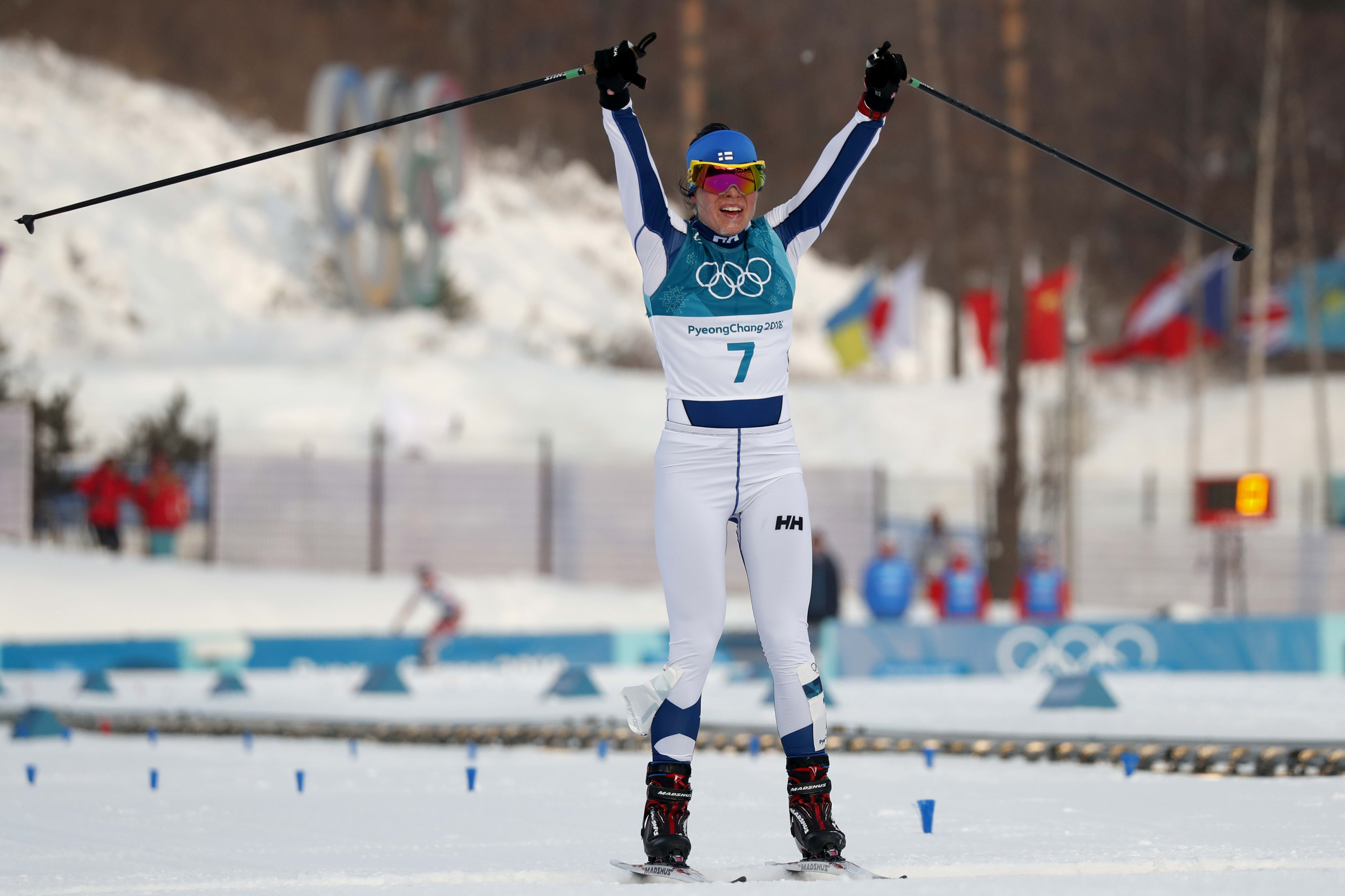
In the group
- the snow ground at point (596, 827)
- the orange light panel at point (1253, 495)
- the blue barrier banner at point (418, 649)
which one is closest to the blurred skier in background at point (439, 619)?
the blue barrier banner at point (418, 649)

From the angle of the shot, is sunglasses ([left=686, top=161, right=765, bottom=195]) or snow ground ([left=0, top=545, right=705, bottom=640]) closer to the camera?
sunglasses ([left=686, top=161, right=765, bottom=195])

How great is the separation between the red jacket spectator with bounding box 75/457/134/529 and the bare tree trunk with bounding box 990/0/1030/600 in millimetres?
13477

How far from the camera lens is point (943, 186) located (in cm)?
4444

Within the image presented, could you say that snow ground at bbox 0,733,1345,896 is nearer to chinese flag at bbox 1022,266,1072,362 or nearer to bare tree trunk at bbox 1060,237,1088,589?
bare tree trunk at bbox 1060,237,1088,589

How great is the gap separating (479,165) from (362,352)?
57.7ft

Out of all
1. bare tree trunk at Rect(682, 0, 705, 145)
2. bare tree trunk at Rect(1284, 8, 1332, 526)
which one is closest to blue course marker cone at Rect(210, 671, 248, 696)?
bare tree trunk at Rect(682, 0, 705, 145)

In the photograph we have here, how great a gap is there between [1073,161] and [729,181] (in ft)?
3.57

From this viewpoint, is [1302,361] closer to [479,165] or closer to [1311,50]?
[1311,50]

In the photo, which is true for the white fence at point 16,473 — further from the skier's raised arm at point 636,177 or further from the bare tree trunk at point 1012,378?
the skier's raised arm at point 636,177

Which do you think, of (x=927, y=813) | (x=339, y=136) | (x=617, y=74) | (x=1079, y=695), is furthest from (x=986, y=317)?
(x=617, y=74)

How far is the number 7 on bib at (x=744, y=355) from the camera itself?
5.25 metres

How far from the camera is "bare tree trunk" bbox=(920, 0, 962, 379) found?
134ft

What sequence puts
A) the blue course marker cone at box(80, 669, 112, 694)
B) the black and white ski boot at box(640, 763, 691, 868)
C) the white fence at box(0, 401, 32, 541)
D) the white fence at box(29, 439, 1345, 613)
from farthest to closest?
the white fence at box(29, 439, 1345, 613) < the white fence at box(0, 401, 32, 541) < the blue course marker cone at box(80, 669, 112, 694) < the black and white ski boot at box(640, 763, 691, 868)

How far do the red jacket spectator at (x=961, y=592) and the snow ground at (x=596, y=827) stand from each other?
10.1 metres
